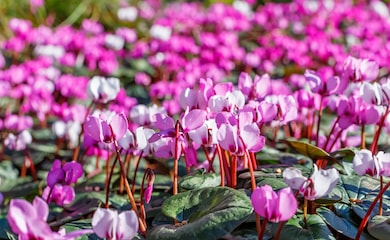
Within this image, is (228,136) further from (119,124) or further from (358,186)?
(358,186)

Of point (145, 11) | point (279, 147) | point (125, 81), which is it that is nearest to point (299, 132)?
point (279, 147)

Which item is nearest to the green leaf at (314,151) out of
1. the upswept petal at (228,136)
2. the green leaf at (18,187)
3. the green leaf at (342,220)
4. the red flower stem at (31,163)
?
the green leaf at (342,220)

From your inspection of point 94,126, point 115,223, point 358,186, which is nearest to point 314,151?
point 358,186

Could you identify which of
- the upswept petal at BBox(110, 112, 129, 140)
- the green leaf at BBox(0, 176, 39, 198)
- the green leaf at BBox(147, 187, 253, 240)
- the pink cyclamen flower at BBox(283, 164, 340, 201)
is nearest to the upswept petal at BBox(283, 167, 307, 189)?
the pink cyclamen flower at BBox(283, 164, 340, 201)

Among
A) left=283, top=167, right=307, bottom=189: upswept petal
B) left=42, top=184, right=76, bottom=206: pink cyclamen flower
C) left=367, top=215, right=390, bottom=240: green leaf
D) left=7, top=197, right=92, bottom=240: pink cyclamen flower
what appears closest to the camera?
left=7, top=197, right=92, bottom=240: pink cyclamen flower

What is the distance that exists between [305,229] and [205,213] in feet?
0.61

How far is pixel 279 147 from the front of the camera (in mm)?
2391

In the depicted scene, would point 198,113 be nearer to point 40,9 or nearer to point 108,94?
point 108,94

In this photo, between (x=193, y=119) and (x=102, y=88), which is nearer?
(x=193, y=119)

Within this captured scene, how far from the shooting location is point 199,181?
1510 millimetres

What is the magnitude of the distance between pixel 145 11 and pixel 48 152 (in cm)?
250

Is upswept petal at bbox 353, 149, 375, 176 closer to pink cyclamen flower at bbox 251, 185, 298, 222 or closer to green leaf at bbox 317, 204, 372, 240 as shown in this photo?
green leaf at bbox 317, 204, 372, 240

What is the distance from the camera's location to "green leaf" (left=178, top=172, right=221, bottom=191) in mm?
1490

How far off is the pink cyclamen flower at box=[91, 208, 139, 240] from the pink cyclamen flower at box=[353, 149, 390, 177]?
460mm
